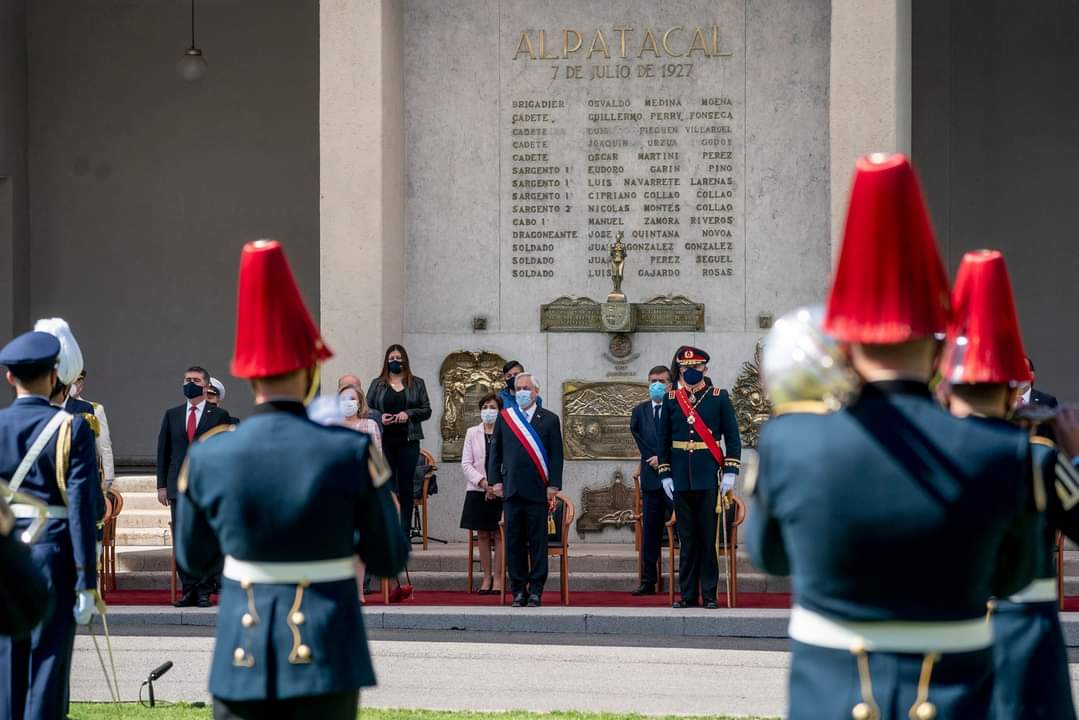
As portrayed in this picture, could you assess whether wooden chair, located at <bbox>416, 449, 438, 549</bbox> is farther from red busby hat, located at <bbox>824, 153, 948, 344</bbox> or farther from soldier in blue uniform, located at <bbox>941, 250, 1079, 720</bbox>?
red busby hat, located at <bbox>824, 153, 948, 344</bbox>

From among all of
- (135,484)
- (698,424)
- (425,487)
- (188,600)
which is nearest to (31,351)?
(188,600)

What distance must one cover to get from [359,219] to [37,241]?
7031mm

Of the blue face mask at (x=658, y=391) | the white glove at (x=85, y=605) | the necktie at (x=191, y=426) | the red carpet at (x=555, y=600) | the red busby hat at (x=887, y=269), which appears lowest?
the red carpet at (x=555, y=600)

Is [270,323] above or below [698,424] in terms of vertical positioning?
above

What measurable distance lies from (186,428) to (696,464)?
4.10m

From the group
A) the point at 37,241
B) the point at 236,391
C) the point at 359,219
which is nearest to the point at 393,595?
the point at 359,219

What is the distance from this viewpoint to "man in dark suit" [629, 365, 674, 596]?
14148 millimetres

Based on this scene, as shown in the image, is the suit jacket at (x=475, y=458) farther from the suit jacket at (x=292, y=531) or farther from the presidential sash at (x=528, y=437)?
the suit jacket at (x=292, y=531)

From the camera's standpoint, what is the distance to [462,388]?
1688 cm

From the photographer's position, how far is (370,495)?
4.84 meters

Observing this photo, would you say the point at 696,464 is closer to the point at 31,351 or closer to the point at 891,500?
the point at 31,351

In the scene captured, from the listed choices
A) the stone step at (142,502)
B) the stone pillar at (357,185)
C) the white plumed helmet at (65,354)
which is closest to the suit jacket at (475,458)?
the stone pillar at (357,185)

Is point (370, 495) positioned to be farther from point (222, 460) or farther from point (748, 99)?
point (748, 99)

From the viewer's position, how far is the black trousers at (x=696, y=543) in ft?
44.1
